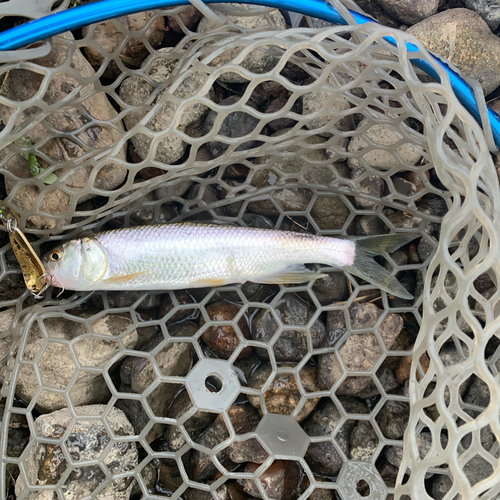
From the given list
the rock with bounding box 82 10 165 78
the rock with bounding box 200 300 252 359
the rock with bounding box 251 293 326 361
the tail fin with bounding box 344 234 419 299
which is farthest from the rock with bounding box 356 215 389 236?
the rock with bounding box 82 10 165 78

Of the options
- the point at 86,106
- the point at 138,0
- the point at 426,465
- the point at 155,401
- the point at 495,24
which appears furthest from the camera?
the point at 495,24

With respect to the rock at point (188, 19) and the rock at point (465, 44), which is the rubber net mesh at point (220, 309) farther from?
the rock at point (465, 44)

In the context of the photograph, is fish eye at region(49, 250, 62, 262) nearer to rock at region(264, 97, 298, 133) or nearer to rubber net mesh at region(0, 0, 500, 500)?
rubber net mesh at region(0, 0, 500, 500)

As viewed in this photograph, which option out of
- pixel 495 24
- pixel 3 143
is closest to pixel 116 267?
pixel 3 143

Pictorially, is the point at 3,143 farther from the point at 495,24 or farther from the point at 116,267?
the point at 495,24

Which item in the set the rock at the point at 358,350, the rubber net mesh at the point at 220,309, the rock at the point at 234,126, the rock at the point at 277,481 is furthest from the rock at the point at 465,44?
the rock at the point at 277,481

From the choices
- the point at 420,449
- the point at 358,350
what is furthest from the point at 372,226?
the point at 420,449

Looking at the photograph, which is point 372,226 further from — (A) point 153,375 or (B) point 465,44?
(A) point 153,375
